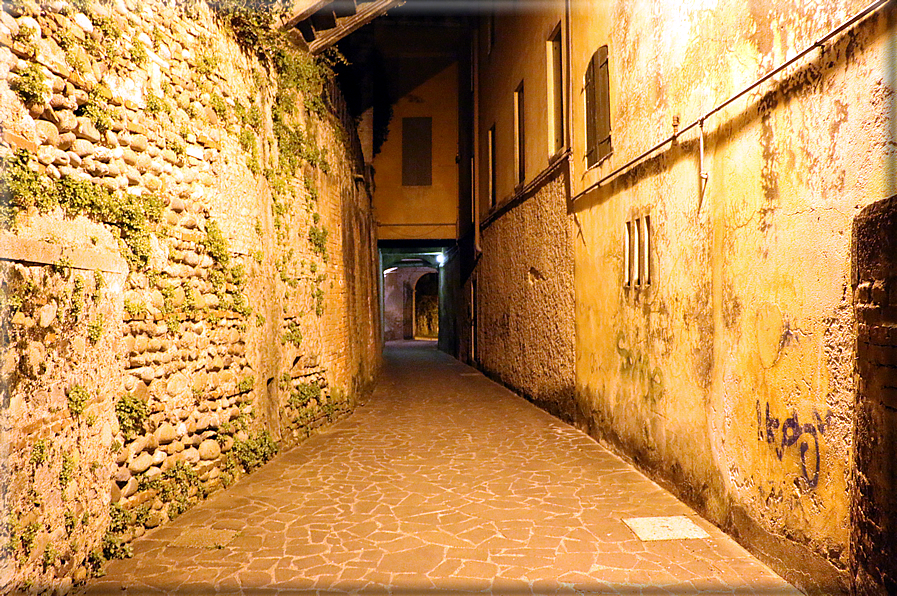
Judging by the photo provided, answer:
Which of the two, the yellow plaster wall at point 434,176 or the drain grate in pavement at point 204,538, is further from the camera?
the yellow plaster wall at point 434,176

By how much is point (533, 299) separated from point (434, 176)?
23.1 feet

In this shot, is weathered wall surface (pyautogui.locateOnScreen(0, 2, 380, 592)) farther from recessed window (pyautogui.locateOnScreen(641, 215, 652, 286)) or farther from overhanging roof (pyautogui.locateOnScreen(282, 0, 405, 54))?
recessed window (pyautogui.locateOnScreen(641, 215, 652, 286))

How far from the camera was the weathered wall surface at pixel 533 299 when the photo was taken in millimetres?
7867

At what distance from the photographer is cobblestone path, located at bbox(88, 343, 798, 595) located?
3293 mm

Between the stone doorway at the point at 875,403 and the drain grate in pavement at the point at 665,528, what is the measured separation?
130cm

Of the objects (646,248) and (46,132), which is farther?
(646,248)

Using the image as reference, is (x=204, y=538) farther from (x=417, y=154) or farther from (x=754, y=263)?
(x=417, y=154)

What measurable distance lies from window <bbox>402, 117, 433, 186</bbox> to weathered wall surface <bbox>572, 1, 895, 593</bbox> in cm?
959

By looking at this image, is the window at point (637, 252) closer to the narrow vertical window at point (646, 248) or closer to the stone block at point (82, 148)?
the narrow vertical window at point (646, 248)

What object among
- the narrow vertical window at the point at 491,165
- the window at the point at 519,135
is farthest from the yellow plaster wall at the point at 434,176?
the window at the point at 519,135

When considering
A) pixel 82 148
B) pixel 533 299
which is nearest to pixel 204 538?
pixel 82 148

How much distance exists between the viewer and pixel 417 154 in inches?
596

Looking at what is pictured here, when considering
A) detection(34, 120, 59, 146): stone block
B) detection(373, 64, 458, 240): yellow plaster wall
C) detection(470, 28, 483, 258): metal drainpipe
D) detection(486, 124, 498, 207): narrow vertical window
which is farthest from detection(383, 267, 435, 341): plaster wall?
detection(34, 120, 59, 146): stone block

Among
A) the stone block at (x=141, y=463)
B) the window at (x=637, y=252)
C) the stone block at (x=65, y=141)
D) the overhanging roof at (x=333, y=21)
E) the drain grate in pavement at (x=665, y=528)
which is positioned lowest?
the drain grate in pavement at (x=665, y=528)
